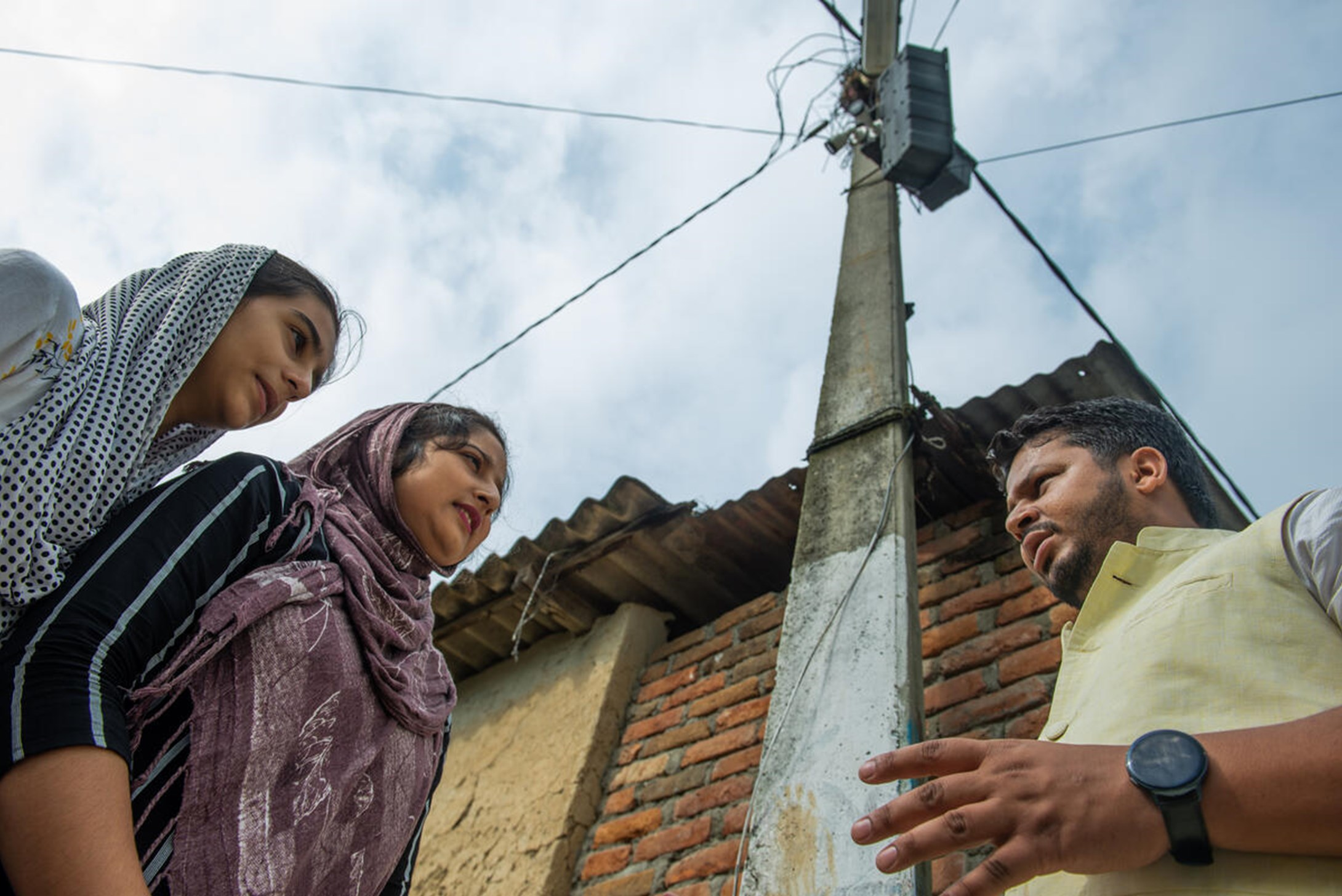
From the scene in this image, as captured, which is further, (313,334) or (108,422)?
(313,334)

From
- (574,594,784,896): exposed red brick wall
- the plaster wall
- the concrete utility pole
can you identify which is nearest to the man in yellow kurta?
the concrete utility pole

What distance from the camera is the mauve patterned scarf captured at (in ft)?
4.10

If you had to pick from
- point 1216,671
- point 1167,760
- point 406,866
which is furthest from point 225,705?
point 1216,671

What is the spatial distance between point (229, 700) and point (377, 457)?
0.66 m

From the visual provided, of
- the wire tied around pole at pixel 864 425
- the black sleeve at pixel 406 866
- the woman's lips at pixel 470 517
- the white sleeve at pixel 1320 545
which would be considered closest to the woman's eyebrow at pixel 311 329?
the woman's lips at pixel 470 517

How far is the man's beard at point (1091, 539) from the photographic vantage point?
1.78 m

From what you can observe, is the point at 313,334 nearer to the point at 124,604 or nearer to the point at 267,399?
the point at 267,399

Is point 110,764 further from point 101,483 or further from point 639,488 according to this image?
point 639,488

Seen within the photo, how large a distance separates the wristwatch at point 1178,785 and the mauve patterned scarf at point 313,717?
41.4 inches

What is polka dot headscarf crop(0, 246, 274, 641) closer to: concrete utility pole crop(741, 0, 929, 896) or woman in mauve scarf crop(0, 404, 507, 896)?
woman in mauve scarf crop(0, 404, 507, 896)

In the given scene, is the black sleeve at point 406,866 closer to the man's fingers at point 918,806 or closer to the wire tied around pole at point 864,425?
the man's fingers at point 918,806

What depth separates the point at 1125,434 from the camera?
193 centimetres

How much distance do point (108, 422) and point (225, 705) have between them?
1.34 ft

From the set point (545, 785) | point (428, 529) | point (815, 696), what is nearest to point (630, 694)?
point (545, 785)
